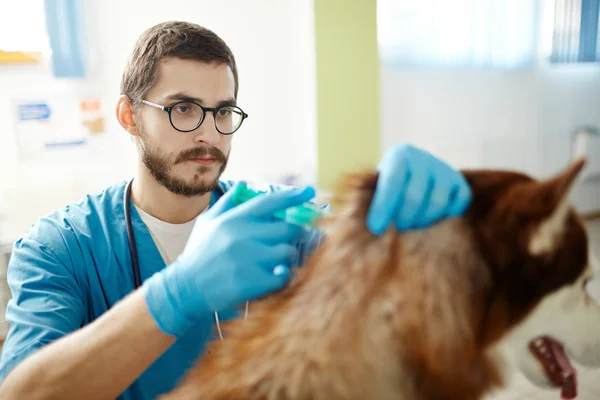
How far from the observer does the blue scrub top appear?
0.83 m

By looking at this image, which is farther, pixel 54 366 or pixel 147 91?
pixel 147 91

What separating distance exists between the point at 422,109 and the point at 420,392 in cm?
291

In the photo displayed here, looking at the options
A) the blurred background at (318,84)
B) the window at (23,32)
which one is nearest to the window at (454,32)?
the blurred background at (318,84)

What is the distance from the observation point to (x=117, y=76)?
7.79 feet

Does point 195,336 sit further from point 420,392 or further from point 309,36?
point 309,36

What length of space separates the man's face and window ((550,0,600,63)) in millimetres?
3450

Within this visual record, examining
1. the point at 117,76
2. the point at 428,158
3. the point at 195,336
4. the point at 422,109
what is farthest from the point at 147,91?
the point at 422,109

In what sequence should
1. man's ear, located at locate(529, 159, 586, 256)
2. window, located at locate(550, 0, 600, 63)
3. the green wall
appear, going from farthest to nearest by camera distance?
window, located at locate(550, 0, 600, 63) → the green wall → man's ear, located at locate(529, 159, 586, 256)

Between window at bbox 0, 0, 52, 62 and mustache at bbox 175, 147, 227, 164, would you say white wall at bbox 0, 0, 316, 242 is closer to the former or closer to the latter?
window at bbox 0, 0, 52, 62

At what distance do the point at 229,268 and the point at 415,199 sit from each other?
28cm

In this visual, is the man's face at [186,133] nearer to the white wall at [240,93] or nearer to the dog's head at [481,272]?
the dog's head at [481,272]

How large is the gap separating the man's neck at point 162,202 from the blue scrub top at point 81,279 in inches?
1.6

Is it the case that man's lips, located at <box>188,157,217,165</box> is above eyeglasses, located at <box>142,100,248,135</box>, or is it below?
below

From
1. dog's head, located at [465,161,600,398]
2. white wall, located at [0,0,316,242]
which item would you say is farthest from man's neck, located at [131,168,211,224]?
white wall, located at [0,0,316,242]
